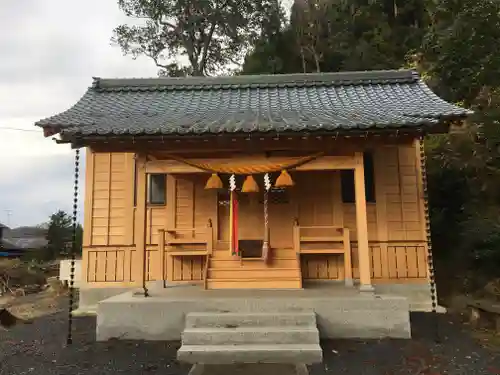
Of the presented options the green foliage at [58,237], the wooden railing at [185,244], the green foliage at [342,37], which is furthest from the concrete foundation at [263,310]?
the green foliage at [342,37]

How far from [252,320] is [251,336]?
14.5 inches

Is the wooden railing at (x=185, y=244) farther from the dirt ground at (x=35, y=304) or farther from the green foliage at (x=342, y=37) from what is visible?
the green foliage at (x=342, y=37)

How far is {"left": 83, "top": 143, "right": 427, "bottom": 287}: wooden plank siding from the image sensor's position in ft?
27.8

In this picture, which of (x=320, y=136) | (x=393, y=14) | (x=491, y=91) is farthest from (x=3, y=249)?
(x=393, y=14)

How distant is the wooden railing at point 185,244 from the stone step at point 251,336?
2.03 meters

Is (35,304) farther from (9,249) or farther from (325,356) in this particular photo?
(9,249)

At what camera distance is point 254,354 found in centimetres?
527

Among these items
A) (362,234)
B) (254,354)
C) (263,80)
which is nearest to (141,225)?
(254,354)

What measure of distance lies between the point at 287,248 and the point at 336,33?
65.9ft

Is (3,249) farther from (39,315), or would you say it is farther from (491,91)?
(491,91)

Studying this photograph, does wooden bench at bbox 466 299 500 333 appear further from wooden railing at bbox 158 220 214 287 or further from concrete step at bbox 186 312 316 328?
wooden railing at bbox 158 220 214 287

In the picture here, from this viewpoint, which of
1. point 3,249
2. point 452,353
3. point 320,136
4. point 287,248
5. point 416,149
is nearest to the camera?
point 452,353

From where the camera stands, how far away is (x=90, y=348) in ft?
19.5

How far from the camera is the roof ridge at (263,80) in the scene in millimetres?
9992
